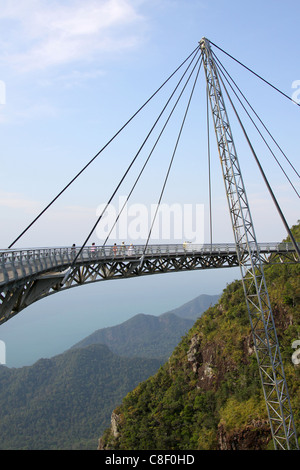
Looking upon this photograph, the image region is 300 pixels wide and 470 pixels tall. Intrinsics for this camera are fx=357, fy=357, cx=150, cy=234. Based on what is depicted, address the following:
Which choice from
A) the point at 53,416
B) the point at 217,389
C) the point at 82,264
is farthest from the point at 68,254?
the point at 53,416

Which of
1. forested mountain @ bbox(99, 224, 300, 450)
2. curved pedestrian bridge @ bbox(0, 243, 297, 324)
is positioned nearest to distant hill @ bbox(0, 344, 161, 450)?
forested mountain @ bbox(99, 224, 300, 450)

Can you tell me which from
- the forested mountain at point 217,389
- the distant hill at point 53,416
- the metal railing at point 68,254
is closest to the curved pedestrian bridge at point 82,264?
the metal railing at point 68,254

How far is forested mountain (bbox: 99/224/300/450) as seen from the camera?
38.3m

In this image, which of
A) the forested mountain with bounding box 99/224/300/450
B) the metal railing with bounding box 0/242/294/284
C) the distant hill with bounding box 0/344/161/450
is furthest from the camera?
the distant hill with bounding box 0/344/161/450

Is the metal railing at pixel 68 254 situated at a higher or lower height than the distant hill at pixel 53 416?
higher

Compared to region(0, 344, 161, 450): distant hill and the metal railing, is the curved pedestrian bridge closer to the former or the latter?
the metal railing

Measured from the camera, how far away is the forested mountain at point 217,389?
38344 mm

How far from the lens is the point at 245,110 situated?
27047 mm

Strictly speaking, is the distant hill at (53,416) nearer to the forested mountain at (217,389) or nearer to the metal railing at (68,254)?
the forested mountain at (217,389)

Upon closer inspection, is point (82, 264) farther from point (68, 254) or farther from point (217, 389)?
point (217, 389)
